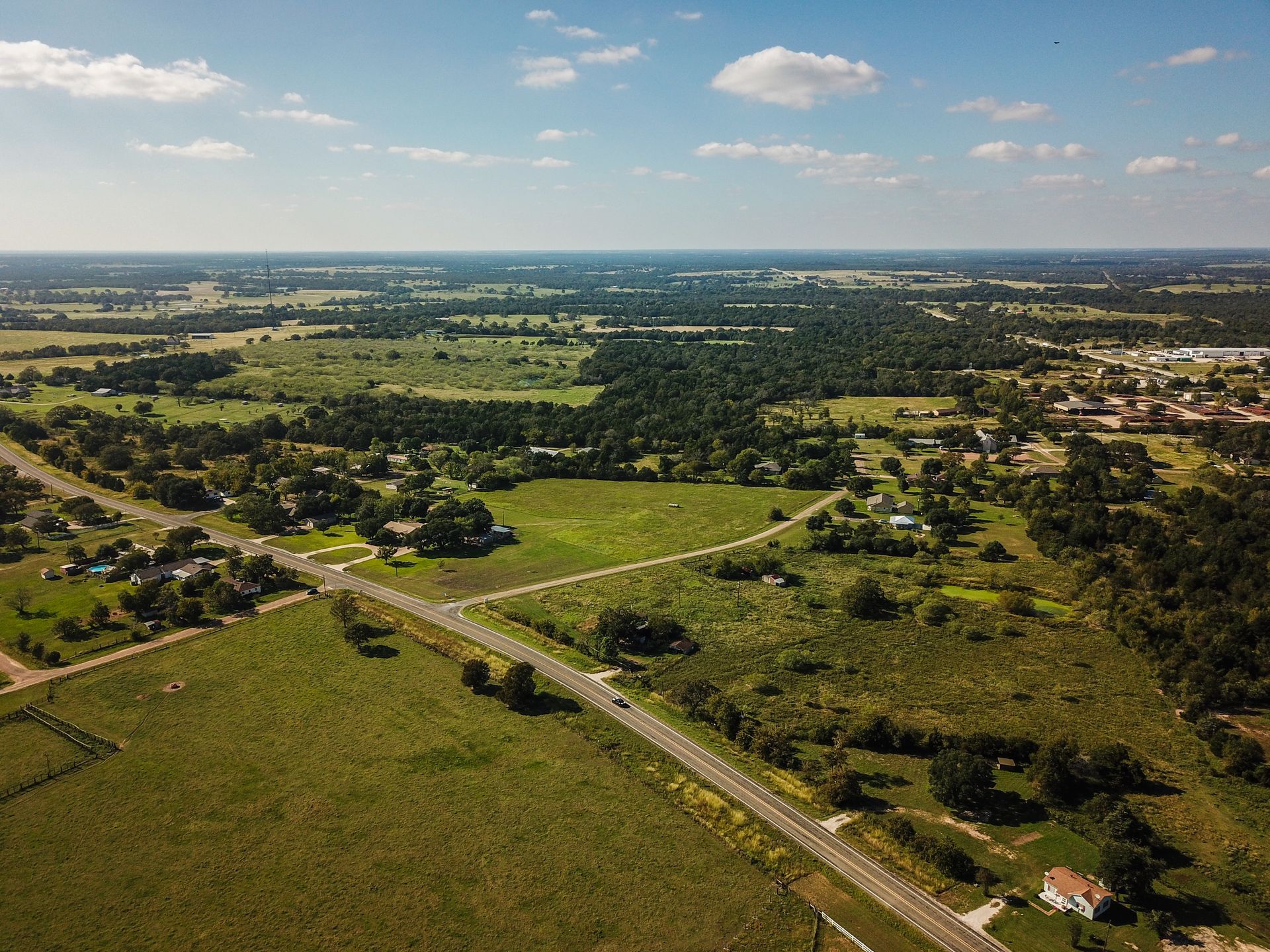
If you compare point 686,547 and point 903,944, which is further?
point 686,547

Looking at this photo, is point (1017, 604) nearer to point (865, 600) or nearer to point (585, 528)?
point (865, 600)

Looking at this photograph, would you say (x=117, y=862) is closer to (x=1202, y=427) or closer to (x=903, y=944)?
(x=903, y=944)

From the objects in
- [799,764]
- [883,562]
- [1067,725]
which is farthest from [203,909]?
[883,562]

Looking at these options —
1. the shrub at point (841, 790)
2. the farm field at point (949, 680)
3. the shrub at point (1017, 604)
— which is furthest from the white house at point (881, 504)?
the shrub at point (841, 790)

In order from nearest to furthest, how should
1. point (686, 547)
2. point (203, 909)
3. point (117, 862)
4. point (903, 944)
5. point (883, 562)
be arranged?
1. point (903, 944)
2. point (203, 909)
3. point (117, 862)
4. point (883, 562)
5. point (686, 547)

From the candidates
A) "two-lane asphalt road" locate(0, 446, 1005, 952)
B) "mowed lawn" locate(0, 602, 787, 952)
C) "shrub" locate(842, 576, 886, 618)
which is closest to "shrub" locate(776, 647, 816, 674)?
"shrub" locate(842, 576, 886, 618)

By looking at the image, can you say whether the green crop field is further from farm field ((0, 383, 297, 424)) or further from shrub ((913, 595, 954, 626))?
shrub ((913, 595, 954, 626))

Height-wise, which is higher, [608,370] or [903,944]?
[608,370]
